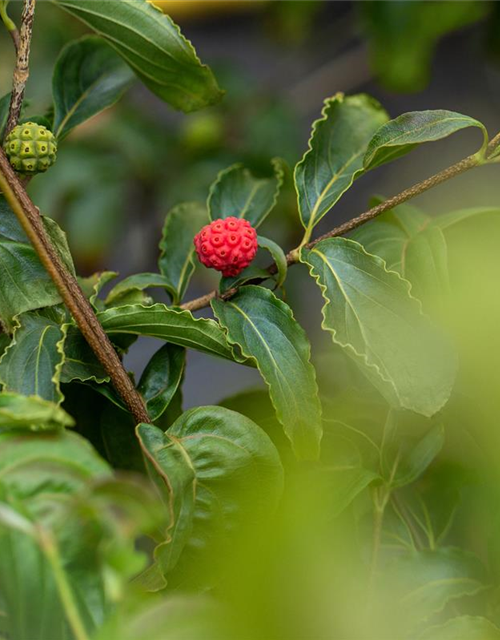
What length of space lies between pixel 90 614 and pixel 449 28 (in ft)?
3.61

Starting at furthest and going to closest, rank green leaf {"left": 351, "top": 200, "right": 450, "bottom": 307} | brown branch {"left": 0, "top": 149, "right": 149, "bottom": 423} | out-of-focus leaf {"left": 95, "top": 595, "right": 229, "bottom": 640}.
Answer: green leaf {"left": 351, "top": 200, "right": 450, "bottom": 307} → brown branch {"left": 0, "top": 149, "right": 149, "bottom": 423} → out-of-focus leaf {"left": 95, "top": 595, "right": 229, "bottom": 640}

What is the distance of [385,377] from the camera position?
1.31 ft

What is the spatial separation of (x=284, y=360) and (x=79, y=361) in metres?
0.10

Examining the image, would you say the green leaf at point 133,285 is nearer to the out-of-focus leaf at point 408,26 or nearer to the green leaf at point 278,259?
the green leaf at point 278,259

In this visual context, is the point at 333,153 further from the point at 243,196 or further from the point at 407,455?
the point at 407,455

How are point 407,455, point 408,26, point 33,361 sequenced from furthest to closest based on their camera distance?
point 408,26, point 407,455, point 33,361

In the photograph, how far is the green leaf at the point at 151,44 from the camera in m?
0.47

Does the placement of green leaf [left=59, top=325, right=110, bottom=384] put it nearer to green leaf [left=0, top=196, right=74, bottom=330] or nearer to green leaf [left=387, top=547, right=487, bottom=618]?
green leaf [left=0, top=196, right=74, bottom=330]

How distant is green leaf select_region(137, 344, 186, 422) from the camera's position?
17.8 inches

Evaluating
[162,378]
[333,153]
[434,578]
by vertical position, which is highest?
[333,153]

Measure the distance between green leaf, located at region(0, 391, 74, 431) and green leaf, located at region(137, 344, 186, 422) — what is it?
124 mm

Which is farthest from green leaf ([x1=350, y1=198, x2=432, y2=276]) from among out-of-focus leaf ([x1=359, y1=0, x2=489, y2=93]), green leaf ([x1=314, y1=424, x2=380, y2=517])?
out-of-focus leaf ([x1=359, y1=0, x2=489, y2=93])

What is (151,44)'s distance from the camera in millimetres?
478

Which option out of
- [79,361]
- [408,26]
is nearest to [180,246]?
[79,361]
